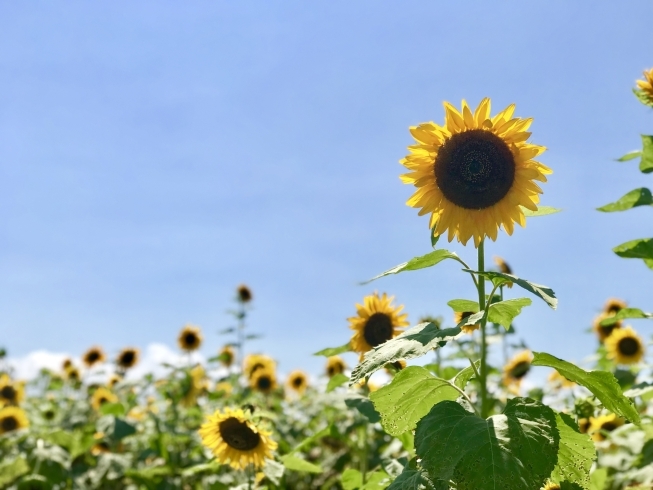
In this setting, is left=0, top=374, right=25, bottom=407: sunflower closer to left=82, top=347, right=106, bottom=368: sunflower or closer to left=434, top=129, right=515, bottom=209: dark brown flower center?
left=82, top=347, right=106, bottom=368: sunflower

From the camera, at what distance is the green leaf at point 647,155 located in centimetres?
364

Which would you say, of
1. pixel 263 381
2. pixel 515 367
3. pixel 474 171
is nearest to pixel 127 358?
pixel 263 381

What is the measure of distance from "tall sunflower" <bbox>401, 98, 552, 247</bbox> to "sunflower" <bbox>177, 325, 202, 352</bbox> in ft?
25.5

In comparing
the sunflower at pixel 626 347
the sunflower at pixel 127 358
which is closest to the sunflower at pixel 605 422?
the sunflower at pixel 626 347

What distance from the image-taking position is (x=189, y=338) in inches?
392

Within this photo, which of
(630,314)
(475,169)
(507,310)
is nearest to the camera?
(507,310)

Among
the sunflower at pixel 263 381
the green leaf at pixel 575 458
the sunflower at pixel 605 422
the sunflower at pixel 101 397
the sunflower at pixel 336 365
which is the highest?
the sunflower at pixel 101 397

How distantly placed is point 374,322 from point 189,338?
6204mm

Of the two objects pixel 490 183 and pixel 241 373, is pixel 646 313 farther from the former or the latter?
pixel 241 373

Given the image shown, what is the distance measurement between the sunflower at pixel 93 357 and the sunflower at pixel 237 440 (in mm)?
7969

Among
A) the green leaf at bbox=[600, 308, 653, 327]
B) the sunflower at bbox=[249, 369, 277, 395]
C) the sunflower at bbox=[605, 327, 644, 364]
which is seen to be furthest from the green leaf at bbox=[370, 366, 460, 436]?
the sunflower at bbox=[249, 369, 277, 395]

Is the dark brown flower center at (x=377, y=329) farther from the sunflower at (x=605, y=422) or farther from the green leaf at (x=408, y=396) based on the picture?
the green leaf at (x=408, y=396)

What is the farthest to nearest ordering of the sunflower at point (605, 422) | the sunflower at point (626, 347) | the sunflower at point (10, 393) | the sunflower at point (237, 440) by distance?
the sunflower at point (10, 393) → the sunflower at point (626, 347) → the sunflower at point (605, 422) → the sunflower at point (237, 440)

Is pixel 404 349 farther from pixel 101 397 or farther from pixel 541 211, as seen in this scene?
pixel 101 397
